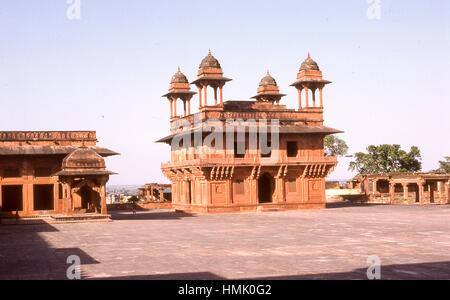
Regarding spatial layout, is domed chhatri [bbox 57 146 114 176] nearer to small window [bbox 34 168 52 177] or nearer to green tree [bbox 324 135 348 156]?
small window [bbox 34 168 52 177]

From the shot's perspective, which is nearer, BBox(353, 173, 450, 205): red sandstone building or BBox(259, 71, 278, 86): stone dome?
BBox(353, 173, 450, 205): red sandstone building

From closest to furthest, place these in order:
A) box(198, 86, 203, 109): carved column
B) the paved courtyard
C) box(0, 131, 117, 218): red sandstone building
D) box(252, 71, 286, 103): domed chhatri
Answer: the paved courtyard → box(0, 131, 117, 218): red sandstone building → box(198, 86, 203, 109): carved column → box(252, 71, 286, 103): domed chhatri

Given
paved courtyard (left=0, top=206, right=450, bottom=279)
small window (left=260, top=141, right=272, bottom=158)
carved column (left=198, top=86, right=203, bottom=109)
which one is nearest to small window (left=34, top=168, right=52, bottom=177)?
paved courtyard (left=0, top=206, right=450, bottom=279)

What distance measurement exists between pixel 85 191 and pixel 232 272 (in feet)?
99.8

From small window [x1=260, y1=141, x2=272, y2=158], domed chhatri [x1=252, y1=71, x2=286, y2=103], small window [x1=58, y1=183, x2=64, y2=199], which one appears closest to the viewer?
small window [x1=58, y1=183, x2=64, y2=199]

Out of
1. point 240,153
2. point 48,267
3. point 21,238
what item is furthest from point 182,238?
point 240,153

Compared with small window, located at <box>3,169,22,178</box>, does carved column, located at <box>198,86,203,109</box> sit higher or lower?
higher

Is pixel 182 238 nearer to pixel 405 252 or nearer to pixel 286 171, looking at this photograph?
pixel 405 252

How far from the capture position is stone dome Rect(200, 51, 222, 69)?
52450mm

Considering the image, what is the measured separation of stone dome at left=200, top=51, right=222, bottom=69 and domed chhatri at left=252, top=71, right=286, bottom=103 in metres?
12.1

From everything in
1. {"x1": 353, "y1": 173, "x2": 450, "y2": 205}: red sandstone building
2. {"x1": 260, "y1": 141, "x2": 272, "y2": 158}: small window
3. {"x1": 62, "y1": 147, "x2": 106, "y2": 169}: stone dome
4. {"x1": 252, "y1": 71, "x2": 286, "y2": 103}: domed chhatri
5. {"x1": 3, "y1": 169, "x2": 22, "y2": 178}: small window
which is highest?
{"x1": 252, "y1": 71, "x2": 286, "y2": 103}: domed chhatri

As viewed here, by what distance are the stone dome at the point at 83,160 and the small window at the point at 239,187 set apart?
1363 cm

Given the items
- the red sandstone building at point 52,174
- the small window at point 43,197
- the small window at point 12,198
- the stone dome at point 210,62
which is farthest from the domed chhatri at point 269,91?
the small window at point 12,198

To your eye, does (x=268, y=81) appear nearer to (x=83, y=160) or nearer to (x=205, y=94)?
(x=205, y=94)
